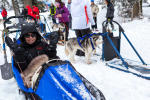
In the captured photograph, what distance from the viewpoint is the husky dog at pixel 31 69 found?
2.12 meters

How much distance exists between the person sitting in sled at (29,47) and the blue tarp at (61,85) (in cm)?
55

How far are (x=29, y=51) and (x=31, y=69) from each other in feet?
1.24

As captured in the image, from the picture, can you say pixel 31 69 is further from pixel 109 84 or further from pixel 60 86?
pixel 109 84

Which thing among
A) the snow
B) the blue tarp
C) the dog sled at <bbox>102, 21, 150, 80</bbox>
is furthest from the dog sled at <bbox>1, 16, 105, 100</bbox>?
the dog sled at <bbox>102, 21, 150, 80</bbox>

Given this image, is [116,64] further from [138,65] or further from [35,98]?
Answer: [35,98]

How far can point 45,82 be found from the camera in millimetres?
1792

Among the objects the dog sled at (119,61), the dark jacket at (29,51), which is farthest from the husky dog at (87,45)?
the dark jacket at (29,51)

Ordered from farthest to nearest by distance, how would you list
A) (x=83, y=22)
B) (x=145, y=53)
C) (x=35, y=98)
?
(x=145, y=53) < (x=83, y=22) < (x=35, y=98)

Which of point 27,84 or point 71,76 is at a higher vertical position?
point 71,76

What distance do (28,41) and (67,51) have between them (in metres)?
1.74

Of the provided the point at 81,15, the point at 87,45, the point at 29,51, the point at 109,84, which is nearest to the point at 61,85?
the point at 29,51

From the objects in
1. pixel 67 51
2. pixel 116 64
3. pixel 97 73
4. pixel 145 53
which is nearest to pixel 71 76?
pixel 97 73

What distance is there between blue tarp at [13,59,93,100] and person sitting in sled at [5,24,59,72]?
0.55m

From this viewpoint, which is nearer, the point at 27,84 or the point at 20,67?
the point at 27,84
